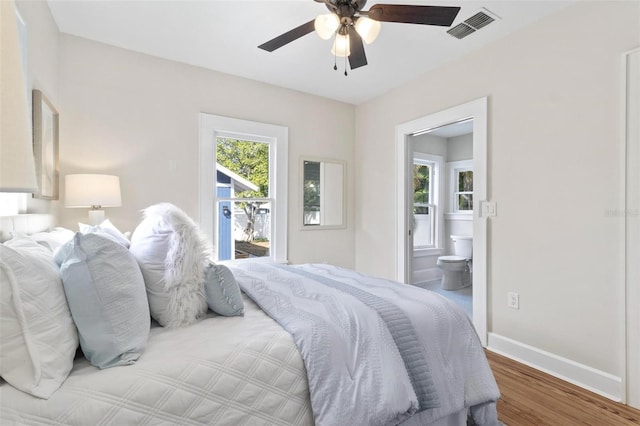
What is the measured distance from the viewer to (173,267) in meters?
1.29

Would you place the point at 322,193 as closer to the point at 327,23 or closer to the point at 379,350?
the point at 327,23

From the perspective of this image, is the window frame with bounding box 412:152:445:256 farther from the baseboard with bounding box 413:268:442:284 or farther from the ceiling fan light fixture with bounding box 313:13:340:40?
the ceiling fan light fixture with bounding box 313:13:340:40

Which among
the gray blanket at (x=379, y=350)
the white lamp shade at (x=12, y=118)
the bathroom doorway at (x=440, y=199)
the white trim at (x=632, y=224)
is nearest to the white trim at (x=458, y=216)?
the bathroom doorway at (x=440, y=199)

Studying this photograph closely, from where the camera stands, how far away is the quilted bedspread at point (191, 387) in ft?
2.77

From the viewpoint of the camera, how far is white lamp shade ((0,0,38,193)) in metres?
0.45

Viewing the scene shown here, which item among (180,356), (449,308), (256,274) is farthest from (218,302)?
(449,308)

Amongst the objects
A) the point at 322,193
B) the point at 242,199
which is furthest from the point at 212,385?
the point at 322,193

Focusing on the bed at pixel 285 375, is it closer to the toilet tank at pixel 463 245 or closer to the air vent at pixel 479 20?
the air vent at pixel 479 20

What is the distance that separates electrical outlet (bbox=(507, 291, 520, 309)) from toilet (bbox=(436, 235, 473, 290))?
1.96 metres

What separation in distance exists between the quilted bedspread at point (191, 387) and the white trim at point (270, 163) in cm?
216

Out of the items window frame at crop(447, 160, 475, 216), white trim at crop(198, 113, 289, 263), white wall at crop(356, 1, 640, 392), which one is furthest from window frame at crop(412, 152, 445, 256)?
white trim at crop(198, 113, 289, 263)

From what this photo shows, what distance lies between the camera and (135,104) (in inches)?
115

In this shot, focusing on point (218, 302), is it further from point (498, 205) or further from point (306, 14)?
point (498, 205)

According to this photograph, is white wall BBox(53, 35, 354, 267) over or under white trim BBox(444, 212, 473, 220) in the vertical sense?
over
